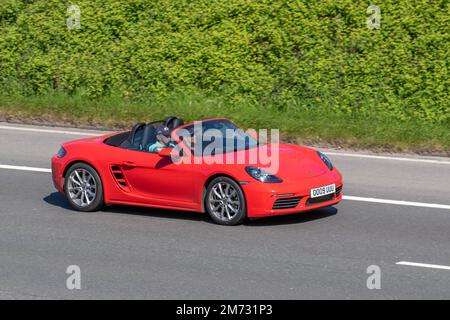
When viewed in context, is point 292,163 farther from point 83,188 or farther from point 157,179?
point 83,188

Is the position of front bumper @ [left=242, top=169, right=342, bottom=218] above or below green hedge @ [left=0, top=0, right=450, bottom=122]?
below

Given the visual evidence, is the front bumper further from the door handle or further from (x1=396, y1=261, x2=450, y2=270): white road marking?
(x1=396, y1=261, x2=450, y2=270): white road marking

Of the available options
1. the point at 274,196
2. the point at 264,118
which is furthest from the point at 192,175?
the point at 264,118

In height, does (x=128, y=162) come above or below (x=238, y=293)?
above

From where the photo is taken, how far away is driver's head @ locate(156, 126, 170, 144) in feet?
45.2

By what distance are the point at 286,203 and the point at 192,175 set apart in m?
1.34

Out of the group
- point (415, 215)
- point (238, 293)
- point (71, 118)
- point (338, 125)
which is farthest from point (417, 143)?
point (238, 293)

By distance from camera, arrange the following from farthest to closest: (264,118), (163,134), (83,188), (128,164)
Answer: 1. (264,118)
2. (83,188)
3. (163,134)
4. (128,164)

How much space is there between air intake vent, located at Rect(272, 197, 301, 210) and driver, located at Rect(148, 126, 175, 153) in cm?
189

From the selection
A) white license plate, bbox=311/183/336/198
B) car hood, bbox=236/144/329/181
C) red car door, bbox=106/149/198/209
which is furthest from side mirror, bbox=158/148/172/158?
white license plate, bbox=311/183/336/198

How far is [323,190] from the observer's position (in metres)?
13.0

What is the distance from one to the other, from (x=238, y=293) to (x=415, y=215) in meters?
4.33
